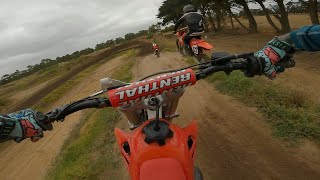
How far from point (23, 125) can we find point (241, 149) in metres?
4.20

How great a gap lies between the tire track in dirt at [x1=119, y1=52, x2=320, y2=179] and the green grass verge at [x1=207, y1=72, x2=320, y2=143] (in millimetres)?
217

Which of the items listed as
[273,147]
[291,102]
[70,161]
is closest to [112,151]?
[70,161]

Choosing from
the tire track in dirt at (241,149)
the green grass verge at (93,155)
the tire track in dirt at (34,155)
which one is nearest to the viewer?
the tire track in dirt at (241,149)

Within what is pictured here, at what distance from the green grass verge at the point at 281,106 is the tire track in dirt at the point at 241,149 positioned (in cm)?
22

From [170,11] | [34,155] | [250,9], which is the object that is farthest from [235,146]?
[170,11]

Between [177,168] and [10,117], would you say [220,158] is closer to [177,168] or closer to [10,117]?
[177,168]

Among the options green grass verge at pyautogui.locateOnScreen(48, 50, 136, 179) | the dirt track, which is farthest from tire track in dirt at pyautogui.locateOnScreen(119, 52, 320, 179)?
green grass verge at pyautogui.locateOnScreen(48, 50, 136, 179)

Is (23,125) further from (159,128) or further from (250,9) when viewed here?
(250,9)

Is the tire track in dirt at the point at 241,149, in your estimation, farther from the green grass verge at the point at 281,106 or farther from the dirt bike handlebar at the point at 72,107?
the dirt bike handlebar at the point at 72,107

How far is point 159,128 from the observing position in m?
3.18

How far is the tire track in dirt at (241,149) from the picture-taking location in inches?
218

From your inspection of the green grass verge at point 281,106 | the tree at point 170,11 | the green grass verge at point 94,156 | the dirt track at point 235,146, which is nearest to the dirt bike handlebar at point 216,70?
the dirt track at point 235,146

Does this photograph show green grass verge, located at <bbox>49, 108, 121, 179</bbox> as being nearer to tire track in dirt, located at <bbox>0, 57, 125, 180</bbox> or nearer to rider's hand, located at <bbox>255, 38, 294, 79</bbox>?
tire track in dirt, located at <bbox>0, 57, 125, 180</bbox>

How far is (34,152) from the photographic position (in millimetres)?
12883
